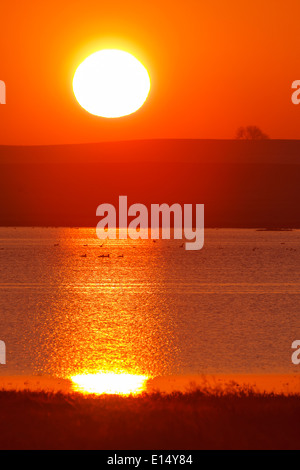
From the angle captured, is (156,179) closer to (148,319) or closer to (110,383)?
(148,319)

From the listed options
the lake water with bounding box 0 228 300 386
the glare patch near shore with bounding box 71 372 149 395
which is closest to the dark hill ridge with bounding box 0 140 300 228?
the lake water with bounding box 0 228 300 386

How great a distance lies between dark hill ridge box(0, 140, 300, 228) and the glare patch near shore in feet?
245

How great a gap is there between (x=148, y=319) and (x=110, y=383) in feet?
19.4

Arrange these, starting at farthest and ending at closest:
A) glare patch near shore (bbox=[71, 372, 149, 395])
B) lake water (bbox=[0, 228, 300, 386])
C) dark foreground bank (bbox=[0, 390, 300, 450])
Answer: lake water (bbox=[0, 228, 300, 386])
glare patch near shore (bbox=[71, 372, 149, 395])
dark foreground bank (bbox=[0, 390, 300, 450])

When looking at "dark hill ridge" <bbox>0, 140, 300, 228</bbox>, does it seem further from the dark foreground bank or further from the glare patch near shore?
the dark foreground bank

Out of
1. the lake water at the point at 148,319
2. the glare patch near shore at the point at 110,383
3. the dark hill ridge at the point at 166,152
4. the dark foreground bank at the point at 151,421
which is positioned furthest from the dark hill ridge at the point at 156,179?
the dark foreground bank at the point at 151,421

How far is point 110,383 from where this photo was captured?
7.97 metres

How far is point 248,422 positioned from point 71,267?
2126 cm

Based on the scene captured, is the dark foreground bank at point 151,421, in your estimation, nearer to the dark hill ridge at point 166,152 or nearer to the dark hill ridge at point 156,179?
the dark hill ridge at point 156,179

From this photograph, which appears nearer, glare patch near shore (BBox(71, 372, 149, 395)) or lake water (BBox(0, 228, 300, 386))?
glare patch near shore (BBox(71, 372, 149, 395))

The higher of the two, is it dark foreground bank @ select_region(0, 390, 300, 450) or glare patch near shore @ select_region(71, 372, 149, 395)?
glare patch near shore @ select_region(71, 372, 149, 395)

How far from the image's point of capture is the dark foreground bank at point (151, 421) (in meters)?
5.57

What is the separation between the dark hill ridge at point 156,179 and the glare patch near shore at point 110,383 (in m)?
74.6

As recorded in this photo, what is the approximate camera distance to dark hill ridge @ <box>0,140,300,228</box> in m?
88.8
